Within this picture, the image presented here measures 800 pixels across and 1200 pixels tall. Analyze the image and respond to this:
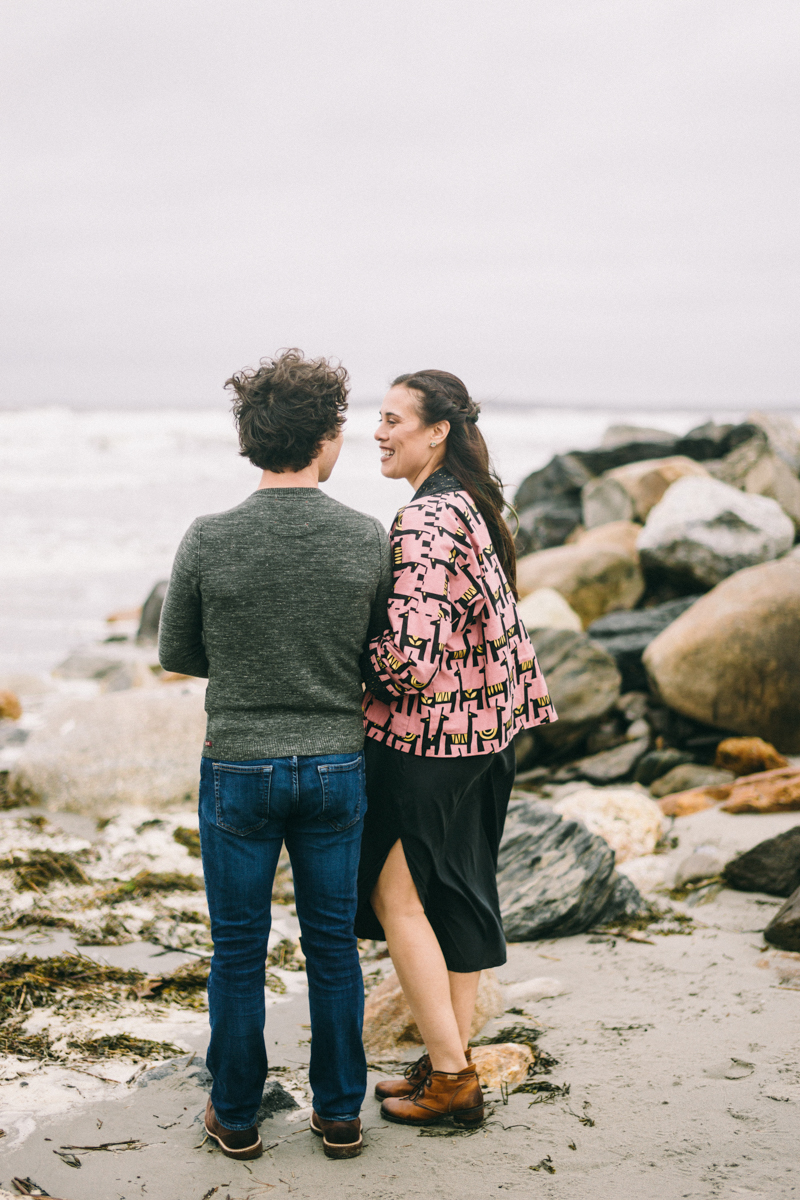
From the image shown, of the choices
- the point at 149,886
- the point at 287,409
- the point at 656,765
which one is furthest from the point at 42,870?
the point at 656,765

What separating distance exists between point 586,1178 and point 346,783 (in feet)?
3.67

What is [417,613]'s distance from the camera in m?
2.62

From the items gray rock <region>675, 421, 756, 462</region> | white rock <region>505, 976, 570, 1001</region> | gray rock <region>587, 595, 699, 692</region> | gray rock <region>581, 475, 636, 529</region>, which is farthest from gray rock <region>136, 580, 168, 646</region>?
white rock <region>505, 976, 570, 1001</region>

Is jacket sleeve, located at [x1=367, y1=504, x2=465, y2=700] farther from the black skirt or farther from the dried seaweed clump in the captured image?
the dried seaweed clump

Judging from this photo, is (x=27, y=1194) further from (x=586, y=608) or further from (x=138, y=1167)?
(x=586, y=608)

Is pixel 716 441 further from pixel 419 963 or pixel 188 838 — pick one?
pixel 419 963

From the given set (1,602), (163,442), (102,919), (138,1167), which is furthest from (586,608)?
(163,442)

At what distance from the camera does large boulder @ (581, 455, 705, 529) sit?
33.5ft

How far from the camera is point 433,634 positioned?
8.62ft

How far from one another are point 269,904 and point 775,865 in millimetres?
2674

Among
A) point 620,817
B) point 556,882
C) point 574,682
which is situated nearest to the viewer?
point 556,882

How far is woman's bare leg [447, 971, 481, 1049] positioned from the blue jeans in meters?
0.34

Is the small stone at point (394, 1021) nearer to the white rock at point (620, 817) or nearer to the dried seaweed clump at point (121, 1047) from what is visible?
the dried seaweed clump at point (121, 1047)

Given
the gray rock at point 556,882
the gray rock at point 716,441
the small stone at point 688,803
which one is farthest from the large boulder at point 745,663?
the gray rock at point 716,441
